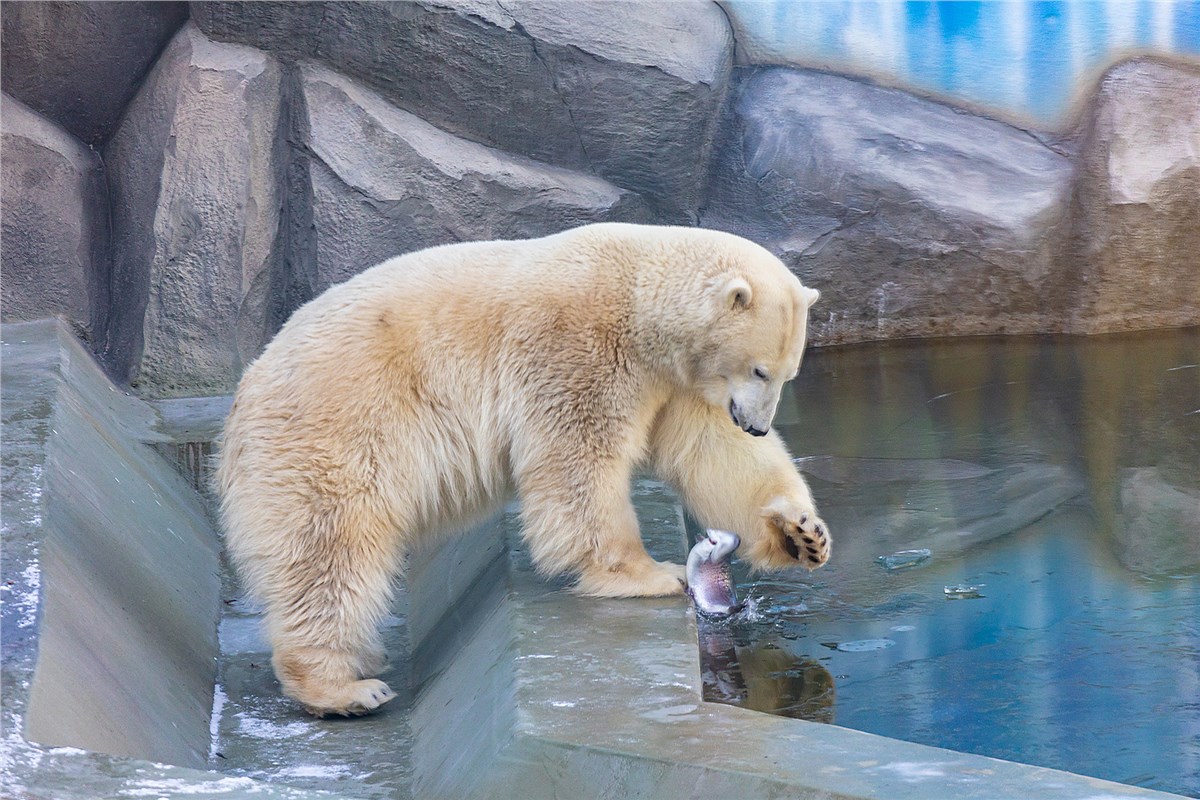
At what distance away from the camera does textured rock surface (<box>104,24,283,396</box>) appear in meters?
6.50

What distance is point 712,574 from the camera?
4.27m

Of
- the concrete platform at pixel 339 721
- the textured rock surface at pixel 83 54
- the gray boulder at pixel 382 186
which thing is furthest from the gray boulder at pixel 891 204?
the textured rock surface at pixel 83 54

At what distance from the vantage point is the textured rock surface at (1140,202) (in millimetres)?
7469

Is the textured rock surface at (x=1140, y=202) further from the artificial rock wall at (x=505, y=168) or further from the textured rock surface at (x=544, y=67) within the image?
the textured rock surface at (x=544, y=67)

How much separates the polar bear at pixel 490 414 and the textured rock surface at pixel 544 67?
128 inches

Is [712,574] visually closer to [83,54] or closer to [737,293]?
[737,293]

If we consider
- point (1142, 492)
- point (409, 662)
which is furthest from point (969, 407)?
point (409, 662)

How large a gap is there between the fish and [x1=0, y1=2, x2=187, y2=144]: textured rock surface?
4.48 m

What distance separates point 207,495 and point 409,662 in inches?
64.5

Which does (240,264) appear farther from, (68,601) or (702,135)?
(68,601)

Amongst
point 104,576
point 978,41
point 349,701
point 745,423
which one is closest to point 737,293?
point 745,423

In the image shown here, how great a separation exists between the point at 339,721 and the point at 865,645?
1.69 m

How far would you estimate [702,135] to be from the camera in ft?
25.1

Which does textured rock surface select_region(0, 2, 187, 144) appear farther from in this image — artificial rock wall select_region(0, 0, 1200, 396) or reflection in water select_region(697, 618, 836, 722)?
reflection in water select_region(697, 618, 836, 722)
